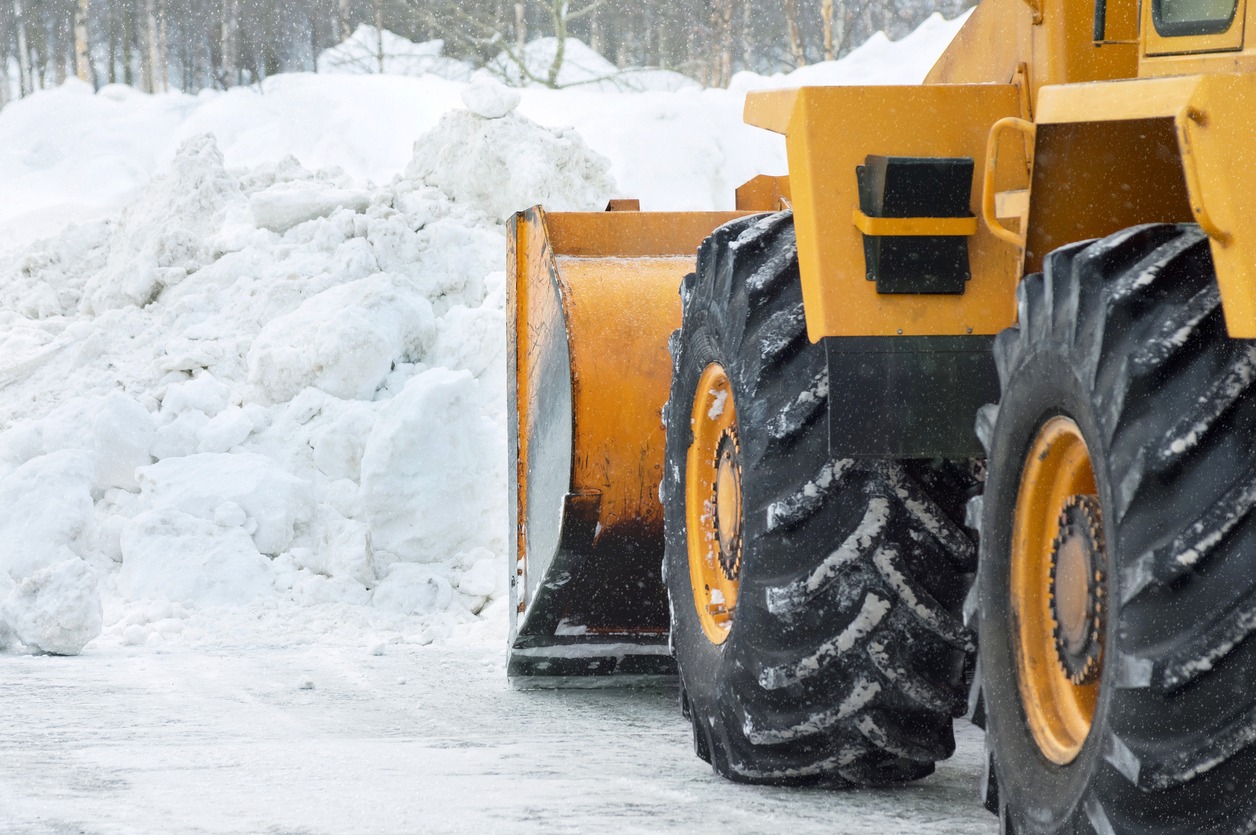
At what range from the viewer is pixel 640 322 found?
470 centimetres

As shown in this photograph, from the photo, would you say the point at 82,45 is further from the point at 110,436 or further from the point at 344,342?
the point at 110,436

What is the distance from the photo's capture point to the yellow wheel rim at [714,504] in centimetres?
357

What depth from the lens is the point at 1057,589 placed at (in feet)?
8.15

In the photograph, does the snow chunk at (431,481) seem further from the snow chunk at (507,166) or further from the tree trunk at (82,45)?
the tree trunk at (82,45)

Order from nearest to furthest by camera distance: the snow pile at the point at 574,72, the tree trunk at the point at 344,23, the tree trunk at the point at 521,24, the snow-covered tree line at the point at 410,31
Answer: the snow pile at the point at 574,72, the tree trunk at the point at 521,24, the snow-covered tree line at the point at 410,31, the tree trunk at the point at 344,23

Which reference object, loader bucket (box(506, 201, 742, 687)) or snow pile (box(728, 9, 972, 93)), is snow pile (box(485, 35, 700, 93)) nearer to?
snow pile (box(728, 9, 972, 93))

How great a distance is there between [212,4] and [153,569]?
61.5 feet

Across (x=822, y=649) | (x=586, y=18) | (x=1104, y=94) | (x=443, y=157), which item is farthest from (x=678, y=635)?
(x=586, y=18)

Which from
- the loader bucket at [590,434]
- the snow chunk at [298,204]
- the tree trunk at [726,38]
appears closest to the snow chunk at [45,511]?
the loader bucket at [590,434]

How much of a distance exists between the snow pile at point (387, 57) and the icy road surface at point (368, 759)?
1689 centimetres

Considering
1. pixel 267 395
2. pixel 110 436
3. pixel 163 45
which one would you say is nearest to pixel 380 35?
pixel 163 45

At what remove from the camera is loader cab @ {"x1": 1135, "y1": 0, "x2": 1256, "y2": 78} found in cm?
245

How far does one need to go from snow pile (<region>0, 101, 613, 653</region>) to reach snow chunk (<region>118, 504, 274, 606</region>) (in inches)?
0.4

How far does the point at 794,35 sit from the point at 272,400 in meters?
14.9
